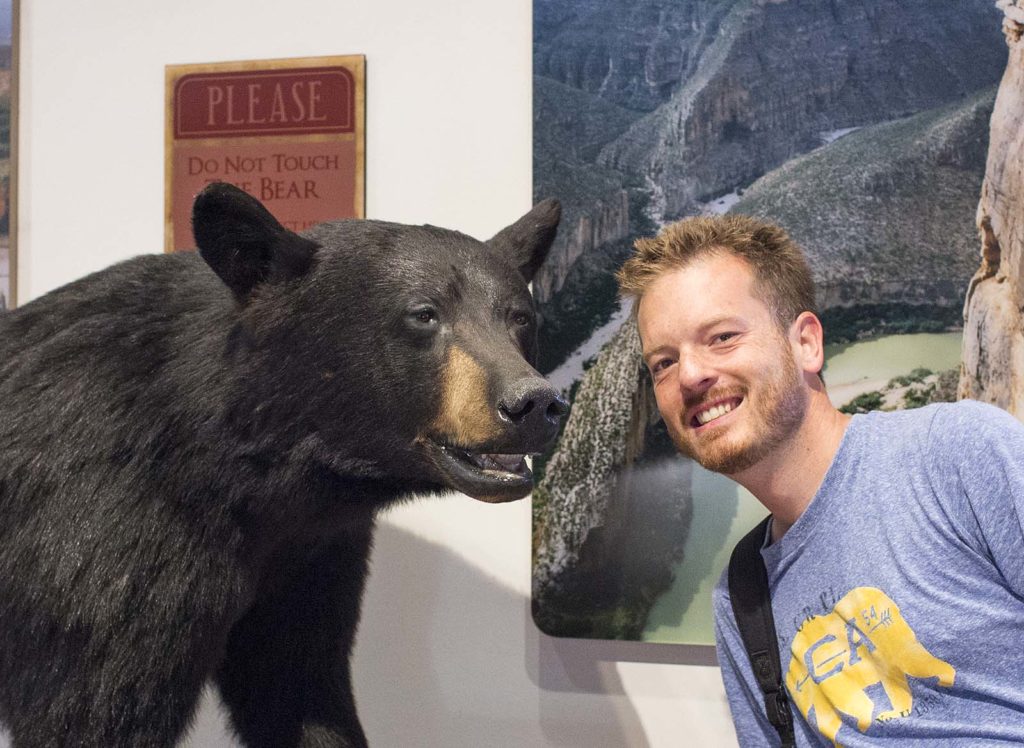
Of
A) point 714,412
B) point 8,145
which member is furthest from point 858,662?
point 8,145

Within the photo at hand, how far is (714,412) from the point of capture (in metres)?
1.20

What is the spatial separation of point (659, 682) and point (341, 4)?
144 cm

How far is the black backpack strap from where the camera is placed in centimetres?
122

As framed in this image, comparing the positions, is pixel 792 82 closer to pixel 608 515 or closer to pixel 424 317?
pixel 608 515

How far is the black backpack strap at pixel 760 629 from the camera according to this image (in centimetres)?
122

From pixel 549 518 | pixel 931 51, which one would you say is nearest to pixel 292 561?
pixel 549 518

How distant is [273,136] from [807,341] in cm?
118

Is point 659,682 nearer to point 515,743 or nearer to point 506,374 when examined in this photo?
point 515,743

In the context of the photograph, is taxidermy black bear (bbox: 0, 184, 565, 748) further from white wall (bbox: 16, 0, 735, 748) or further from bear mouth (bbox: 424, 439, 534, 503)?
white wall (bbox: 16, 0, 735, 748)

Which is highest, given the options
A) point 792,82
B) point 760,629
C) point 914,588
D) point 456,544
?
point 792,82

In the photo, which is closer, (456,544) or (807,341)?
(807,341)

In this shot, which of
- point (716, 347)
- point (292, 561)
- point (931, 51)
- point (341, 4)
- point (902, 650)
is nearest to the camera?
point (902, 650)

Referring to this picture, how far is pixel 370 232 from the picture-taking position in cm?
127

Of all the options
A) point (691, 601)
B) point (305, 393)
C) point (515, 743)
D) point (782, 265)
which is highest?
point (782, 265)
